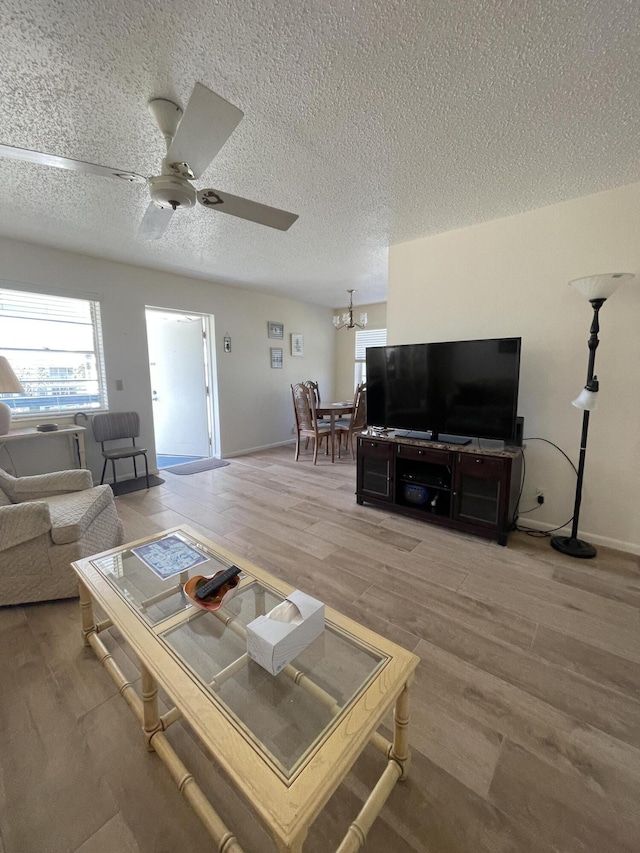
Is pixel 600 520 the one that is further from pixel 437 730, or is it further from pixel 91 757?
pixel 91 757

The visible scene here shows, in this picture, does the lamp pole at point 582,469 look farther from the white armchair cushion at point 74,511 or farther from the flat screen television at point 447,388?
the white armchair cushion at point 74,511

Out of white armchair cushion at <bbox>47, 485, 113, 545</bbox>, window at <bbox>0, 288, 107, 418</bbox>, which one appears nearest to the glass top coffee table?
white armchair cushion at <bbox>47, 485, 113, 545</bbox>

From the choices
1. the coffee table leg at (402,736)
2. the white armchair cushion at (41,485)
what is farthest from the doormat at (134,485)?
the coffee table leg at (402,736)

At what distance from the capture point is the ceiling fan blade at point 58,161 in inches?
53.4

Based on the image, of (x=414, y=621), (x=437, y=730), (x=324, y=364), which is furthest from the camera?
(x=324, y=364)

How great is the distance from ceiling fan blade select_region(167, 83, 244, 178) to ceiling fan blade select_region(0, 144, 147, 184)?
0.80 feet

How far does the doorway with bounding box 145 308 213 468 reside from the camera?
4.81 meters

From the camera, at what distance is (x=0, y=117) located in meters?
1.56

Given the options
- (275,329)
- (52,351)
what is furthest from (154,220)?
(275,329)

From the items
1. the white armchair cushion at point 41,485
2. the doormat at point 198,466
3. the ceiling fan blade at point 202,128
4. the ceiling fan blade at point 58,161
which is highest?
the ceiling fan blade at point 202,128

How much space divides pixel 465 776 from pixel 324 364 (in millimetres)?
5900

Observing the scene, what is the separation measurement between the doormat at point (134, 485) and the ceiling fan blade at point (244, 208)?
3017mm

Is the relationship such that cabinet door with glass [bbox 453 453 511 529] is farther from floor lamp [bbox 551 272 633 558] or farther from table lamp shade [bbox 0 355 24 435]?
table lamp shade [bbox 0 355 24 435]

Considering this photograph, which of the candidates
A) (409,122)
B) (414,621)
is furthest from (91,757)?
(409,122)
